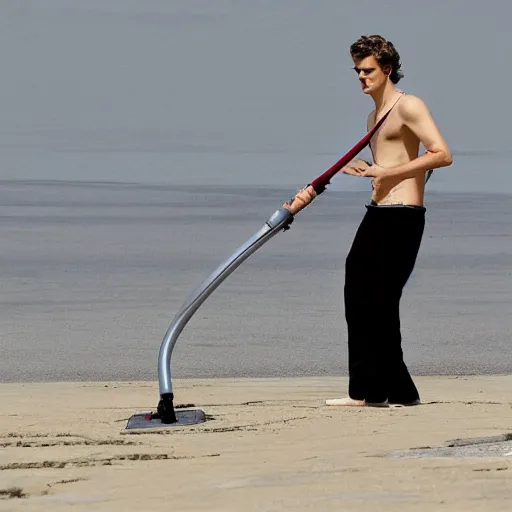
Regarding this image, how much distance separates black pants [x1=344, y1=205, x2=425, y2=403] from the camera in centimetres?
657

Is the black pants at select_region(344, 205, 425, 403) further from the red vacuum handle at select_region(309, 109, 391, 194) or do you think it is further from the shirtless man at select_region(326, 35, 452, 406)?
the red vacuum handle at select_region(309, 109, 391, 194)

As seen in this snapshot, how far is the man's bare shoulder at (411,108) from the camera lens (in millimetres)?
6480

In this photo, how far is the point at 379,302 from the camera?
6.61 metres

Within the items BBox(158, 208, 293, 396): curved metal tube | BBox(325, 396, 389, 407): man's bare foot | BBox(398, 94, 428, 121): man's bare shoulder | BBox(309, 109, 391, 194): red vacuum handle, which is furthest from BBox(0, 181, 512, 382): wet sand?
BBox(398, 94, 428, 121): man's bare shoulder

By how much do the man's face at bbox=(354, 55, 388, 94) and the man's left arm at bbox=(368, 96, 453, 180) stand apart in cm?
17

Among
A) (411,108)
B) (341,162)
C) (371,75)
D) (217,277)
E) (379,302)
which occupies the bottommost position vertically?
(379,302)

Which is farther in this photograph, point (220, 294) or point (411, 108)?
point (220, 294)

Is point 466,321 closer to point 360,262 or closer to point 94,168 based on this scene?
point 360,262

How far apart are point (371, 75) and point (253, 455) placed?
183cm

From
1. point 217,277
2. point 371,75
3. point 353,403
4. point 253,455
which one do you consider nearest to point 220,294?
point 353,403

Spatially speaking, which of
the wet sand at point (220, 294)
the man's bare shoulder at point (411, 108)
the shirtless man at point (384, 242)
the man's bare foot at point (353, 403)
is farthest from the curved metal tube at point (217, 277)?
the wet sand at point (220, 294)

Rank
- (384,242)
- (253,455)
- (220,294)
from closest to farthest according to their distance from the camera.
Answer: (253,455)
(384,242)
(220,294)

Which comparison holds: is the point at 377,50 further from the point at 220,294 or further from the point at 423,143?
the point at 220,294

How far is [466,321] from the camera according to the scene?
34.2ft
